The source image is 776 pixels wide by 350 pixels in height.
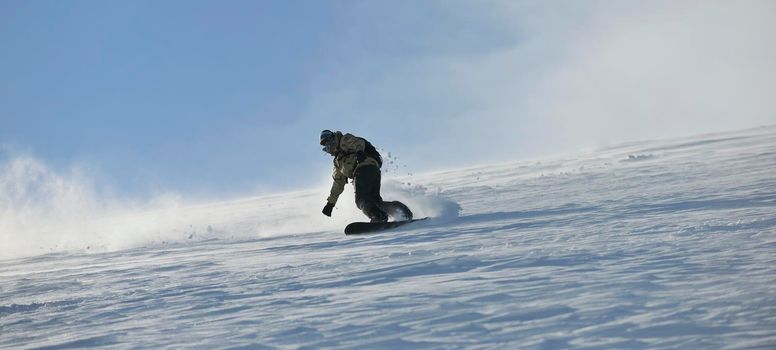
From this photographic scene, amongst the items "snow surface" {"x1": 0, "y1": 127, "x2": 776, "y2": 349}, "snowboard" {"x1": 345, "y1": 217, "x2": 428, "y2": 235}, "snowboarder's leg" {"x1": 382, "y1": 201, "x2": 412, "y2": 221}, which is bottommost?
"snow surface" {"x1": 0, "y1": 127, "x2": 776, "y2": 349}

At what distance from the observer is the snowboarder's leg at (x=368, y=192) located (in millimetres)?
13781

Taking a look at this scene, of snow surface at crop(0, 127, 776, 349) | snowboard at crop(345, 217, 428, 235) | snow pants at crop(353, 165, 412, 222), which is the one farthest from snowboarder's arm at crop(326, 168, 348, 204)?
snow surface at crop(0, 127, 776, 349)

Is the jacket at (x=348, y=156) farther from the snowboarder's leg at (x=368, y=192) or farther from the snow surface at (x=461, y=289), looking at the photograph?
the snow surface at (x=461, y=289)

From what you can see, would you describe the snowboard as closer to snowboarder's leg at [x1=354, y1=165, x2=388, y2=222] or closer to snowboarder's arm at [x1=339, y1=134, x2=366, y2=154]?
snowboarder's leg at [x1=354, y1=165, x2=388, y2=222]

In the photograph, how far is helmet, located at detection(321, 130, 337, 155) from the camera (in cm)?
1406

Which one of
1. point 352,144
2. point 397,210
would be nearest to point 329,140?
point 352,144

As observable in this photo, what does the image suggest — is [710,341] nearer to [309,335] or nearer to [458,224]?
[309,335]

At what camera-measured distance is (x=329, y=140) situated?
1407cm

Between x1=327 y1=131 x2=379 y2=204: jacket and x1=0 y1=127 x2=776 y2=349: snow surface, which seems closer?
x1=0 y1=127 x2=776 y2=349: snow surface

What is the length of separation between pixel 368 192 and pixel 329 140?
1.25m

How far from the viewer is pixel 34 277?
10906mm

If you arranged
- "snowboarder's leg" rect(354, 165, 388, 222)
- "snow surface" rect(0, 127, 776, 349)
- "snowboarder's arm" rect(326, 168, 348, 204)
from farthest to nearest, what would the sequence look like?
"snowboarder's arm" rect(326, 168, 348, 204)
"snowboarder's leg" rect(354, 165, 388, 222)
"snow surface" rect(0, 127, 776, 349)

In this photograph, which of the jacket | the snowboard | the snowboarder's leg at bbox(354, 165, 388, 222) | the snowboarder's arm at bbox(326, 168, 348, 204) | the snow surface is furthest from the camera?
the snowboarder's arm at bbox(326, 168, 348, 204)

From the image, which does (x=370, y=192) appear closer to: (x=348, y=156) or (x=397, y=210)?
(x=397, y=210)
